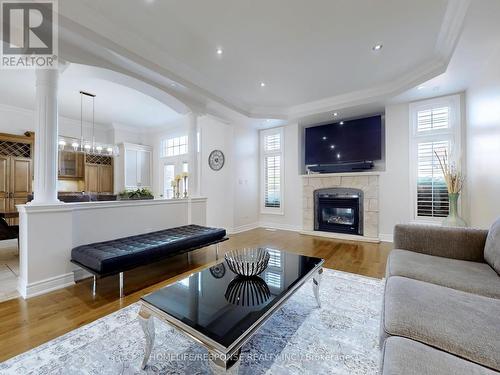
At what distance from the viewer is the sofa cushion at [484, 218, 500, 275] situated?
1566 mm

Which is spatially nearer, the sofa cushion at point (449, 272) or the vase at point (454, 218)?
the sofa cushion at point (449, 272)

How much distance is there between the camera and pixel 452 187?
354 cm

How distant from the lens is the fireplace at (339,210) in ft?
15.9

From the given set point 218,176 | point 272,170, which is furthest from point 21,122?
point 272,170

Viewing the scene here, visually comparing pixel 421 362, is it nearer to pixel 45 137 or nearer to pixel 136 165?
pixel 45 137

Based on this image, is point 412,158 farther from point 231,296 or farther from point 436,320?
point 231,296

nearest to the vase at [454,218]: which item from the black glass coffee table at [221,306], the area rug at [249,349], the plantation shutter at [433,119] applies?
the plantation shutter at [433,119]

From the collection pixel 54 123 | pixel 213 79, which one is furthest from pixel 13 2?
pixel 213 79

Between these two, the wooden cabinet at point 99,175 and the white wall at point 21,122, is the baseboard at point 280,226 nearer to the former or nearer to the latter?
the wooden cabinet at point 99,175

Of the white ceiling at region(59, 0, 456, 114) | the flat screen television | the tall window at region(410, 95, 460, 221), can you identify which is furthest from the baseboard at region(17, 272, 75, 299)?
the tall window at region(410, 95, 460, 221)

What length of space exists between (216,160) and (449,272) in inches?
181

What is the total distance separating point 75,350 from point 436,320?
2.12 meters

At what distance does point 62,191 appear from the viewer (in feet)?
19.1

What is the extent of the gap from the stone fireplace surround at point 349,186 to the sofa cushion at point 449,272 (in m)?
2.82
